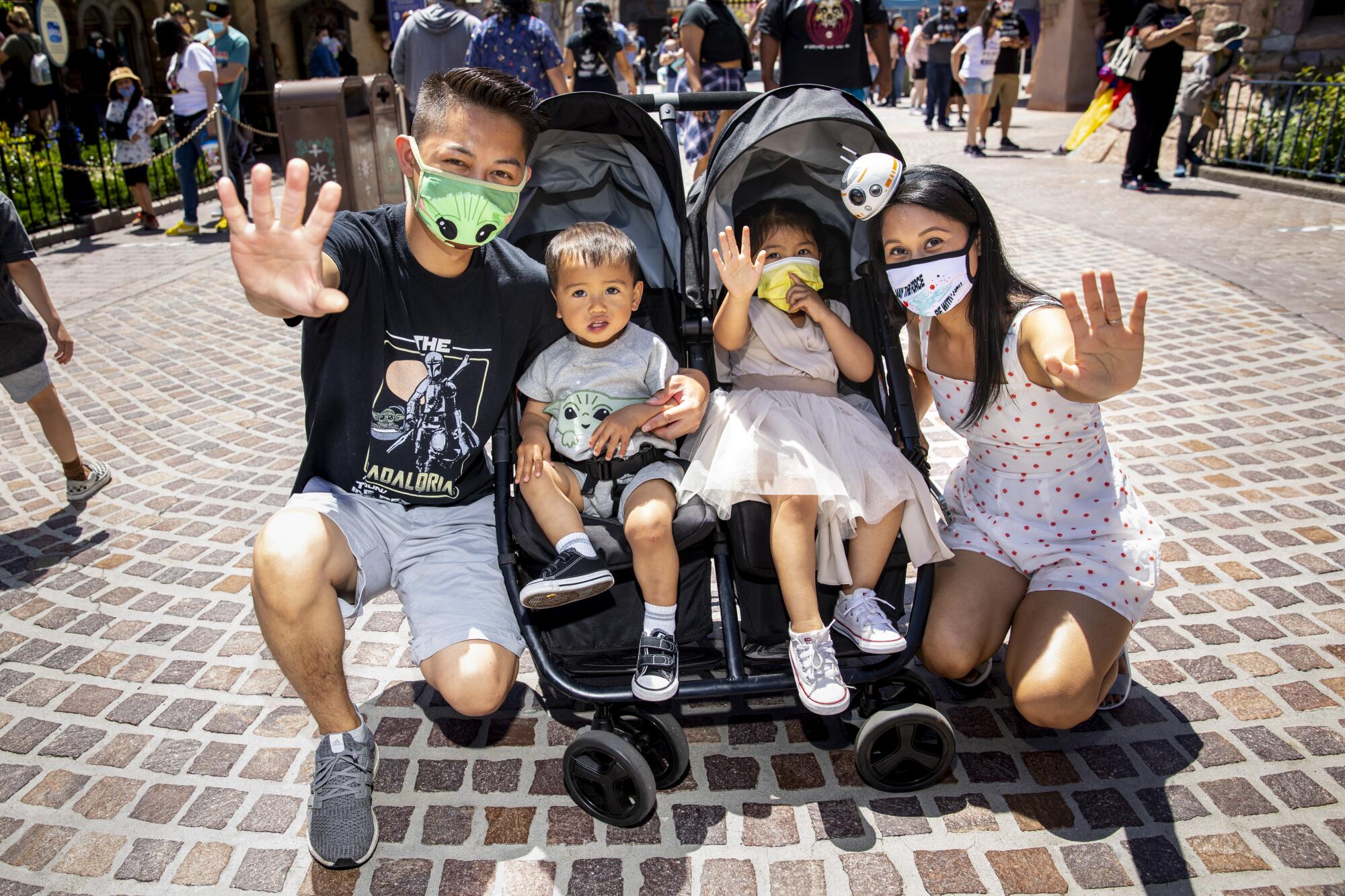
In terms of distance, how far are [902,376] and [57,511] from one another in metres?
3.94

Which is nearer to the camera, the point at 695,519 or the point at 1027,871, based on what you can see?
the point at 1027,871

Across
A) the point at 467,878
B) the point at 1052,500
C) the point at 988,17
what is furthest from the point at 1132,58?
the point at 467,878

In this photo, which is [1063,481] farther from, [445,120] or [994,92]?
A: [994,92]

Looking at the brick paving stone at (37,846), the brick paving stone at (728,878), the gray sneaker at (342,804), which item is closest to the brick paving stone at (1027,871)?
the brick paving stone at (728,878)

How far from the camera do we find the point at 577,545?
263 cm

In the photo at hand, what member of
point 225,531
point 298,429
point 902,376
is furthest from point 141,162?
point 902,376

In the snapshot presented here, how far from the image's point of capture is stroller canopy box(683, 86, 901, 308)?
2943 millimetres

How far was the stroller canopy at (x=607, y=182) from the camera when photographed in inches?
126

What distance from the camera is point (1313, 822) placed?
2475 millimetres

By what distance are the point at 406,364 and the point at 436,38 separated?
19.9 ft

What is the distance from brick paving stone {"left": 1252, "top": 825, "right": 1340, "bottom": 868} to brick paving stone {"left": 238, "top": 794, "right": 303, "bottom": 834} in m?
2.59

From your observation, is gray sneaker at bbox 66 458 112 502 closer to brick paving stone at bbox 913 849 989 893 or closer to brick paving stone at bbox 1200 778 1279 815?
brick paving stone at bbox 913 849 989 893

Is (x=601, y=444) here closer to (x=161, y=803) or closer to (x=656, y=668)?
(x=656, y=668)

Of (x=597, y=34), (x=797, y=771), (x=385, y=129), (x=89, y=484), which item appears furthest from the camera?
(x=597, y=34)
